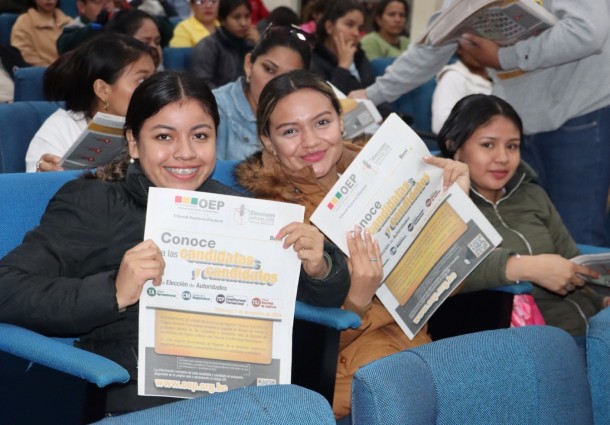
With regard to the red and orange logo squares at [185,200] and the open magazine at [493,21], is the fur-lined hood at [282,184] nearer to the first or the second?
the red and orange logo squares at [185,200]

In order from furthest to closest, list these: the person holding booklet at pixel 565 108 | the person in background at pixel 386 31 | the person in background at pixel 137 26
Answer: the person in background at pixel 386 31 → the person in background at pixel 137 26 → the person holding booklet at pixel 565 108

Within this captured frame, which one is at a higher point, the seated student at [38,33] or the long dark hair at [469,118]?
the long dark hair at [469,118]

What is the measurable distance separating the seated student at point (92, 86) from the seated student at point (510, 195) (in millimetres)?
1120

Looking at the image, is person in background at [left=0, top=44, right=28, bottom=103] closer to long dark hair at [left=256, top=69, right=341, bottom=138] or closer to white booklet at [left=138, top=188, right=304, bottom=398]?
long dark hair at [left=256, top=69, right=341, bottom=138]

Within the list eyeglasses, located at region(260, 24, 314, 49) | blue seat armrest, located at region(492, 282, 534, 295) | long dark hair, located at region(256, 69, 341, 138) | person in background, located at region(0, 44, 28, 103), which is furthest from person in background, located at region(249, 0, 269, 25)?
blue seat armrest, located at region(492, 282, 534, 295)

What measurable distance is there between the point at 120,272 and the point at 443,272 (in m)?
0.93

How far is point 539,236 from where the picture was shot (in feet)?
9.46

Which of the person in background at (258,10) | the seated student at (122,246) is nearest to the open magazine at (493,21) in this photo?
the seated student at (122,246)

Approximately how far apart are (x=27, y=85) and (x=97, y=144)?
1.90m

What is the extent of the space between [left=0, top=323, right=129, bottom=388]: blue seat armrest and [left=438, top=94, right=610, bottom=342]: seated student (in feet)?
4.96

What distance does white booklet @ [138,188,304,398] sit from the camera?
184 centimetres

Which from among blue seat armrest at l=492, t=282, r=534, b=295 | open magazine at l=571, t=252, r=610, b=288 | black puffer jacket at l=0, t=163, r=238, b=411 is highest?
black puffer jacket at l=0, t=163, r=238, b=411

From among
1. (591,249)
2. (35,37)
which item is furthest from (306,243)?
(35,37)

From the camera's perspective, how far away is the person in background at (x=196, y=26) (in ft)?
22.6
